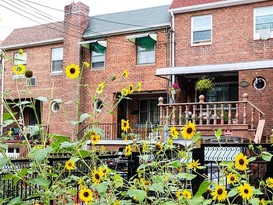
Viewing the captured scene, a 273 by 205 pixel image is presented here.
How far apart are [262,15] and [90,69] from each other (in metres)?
8.60

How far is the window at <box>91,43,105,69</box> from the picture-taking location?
19.2m

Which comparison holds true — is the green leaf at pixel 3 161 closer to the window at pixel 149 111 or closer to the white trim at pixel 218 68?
the white trim at pixel 218 68

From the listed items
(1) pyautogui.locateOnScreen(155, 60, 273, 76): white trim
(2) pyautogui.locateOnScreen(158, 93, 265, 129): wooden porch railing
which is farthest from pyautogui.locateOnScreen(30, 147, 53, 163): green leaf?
(1) pyautogui.locateOnScreen(155, 60, 273, 76): white trim

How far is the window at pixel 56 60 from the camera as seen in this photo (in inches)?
810

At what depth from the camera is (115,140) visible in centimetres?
1742

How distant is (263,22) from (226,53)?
1.89 meters

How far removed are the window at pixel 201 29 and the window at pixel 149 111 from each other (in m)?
4.04

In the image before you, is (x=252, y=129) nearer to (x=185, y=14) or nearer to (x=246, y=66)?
(x=246, y=66)

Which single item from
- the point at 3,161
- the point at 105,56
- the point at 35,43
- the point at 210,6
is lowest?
the point at 3,161

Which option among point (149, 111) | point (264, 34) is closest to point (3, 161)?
point (264, 34)

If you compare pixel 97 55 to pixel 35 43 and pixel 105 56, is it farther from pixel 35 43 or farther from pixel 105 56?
pixel 35 43

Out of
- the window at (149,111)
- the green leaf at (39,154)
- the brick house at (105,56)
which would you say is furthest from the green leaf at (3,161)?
the window at (149,111)

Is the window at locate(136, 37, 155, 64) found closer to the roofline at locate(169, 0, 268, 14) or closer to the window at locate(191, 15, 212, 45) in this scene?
the roofline at locate(169, 0, 268, 14)

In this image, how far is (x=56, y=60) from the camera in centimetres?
2070
